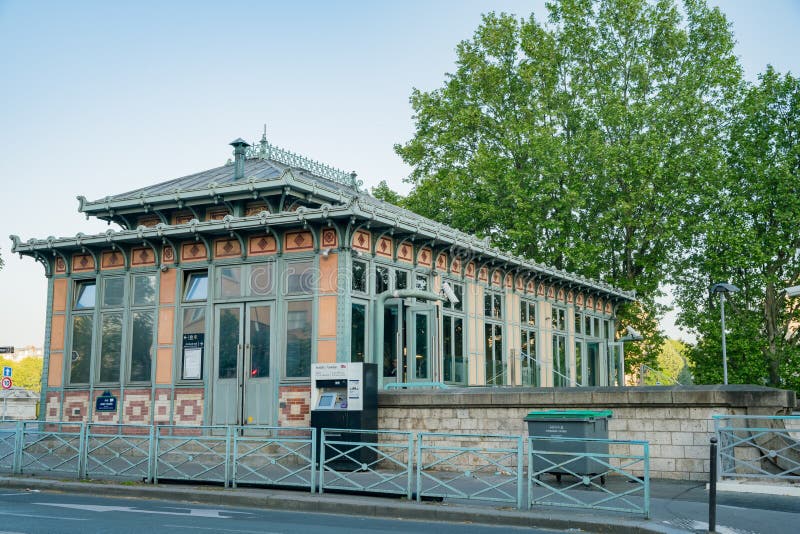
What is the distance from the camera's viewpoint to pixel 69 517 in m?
11.1

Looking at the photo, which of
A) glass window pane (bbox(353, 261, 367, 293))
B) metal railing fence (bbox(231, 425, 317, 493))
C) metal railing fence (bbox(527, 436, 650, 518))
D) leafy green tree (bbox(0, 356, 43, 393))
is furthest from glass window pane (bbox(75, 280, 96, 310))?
leafy green tree (bbox(0, 356, 43, 393))

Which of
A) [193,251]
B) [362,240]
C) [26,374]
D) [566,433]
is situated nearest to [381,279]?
[362,240]

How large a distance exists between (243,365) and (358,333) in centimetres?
287

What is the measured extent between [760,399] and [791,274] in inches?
980

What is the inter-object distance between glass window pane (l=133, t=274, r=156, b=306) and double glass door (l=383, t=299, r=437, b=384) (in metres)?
6.07

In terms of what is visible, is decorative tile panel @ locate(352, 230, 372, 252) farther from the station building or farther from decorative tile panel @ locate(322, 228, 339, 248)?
decorative tile panel @ locate(322, 228, 339, 248)

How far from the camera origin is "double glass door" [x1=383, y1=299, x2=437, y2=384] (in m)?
20.2

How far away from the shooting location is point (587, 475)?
13.5 m

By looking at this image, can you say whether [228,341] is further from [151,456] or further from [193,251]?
[151,456]

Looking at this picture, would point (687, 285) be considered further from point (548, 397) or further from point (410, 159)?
point (548, 397)

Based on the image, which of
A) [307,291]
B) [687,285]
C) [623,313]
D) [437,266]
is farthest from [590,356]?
[307,291]

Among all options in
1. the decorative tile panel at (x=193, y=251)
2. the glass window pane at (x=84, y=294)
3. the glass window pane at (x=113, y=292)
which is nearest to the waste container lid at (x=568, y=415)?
the decorative tile panel at (x=193, y=251)

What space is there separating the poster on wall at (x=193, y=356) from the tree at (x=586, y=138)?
19.4m

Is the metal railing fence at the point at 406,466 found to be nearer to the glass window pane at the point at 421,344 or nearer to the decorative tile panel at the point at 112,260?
the glass window pane at the point at 421,344
